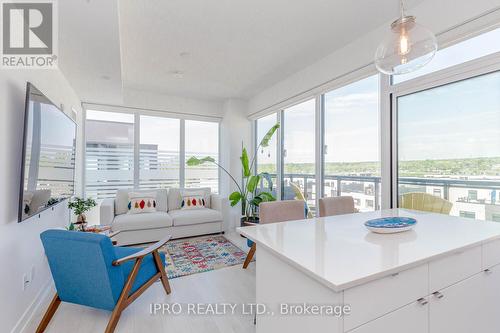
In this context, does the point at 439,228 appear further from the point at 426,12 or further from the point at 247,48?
the point at 247,48

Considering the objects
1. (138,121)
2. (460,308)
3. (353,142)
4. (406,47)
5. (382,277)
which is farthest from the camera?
(138,121)

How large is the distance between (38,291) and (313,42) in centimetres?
383

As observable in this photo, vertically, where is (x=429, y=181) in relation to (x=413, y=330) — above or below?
above

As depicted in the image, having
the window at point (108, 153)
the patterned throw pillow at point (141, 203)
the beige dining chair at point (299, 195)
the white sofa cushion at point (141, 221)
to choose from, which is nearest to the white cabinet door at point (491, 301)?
the beige dining chair at point (299, 195)

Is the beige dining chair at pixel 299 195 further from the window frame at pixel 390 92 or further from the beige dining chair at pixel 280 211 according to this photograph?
the beige dining chair at pixel 280 211

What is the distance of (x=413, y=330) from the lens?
1.08 meters

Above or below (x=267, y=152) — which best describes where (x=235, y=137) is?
above

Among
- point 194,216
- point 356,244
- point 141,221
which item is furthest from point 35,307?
point 356,244

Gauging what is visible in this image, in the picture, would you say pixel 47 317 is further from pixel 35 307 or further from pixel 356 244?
pixel 356 244

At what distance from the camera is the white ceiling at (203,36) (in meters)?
2.23

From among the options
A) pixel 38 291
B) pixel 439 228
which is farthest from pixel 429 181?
pixel 38 291

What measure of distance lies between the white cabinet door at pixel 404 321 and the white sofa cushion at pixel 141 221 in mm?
3499

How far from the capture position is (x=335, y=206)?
95.6 inches

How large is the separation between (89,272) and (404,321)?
1907mm
